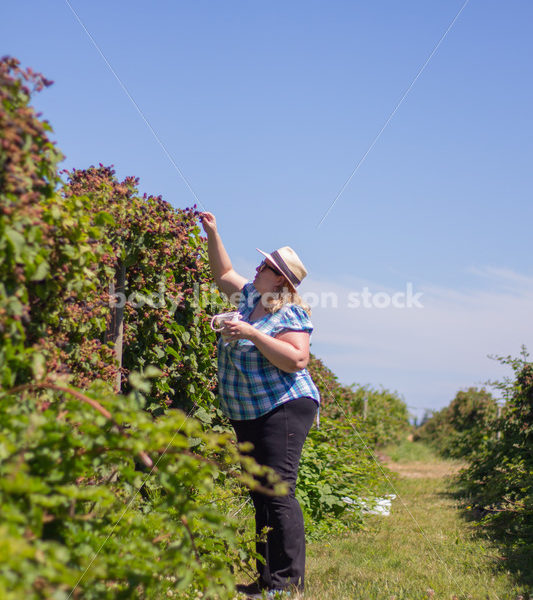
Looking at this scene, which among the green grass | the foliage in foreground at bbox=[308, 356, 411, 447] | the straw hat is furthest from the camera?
the green grass

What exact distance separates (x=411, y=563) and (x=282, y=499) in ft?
5.25

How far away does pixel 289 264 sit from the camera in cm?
339

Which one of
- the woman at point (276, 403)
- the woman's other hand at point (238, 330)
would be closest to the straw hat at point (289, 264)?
the woman at point (276, 403)

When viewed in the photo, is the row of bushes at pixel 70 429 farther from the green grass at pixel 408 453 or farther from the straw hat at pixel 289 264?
the green grass at pixel 408 453

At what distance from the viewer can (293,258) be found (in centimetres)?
341

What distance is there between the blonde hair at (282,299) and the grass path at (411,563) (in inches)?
63.5

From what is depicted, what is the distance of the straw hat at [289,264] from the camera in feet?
11.1

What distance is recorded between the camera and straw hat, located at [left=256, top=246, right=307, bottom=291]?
11.1ft

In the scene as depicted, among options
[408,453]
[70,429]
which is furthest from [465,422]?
[70,429]

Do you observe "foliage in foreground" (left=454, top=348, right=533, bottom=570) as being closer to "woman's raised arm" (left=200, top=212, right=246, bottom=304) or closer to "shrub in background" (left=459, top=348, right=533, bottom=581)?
"shrub in background" (left=459, top=348, right=533, bottom=581)

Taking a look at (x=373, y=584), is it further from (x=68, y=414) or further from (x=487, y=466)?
(x=487, y=466)

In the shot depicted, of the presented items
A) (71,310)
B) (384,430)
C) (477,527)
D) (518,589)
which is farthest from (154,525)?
(384,430)

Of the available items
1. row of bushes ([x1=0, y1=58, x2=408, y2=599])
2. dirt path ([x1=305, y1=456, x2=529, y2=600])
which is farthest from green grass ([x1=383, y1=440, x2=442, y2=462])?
row of bushes ([x1=0, y1=58, x2=408, y2=599])

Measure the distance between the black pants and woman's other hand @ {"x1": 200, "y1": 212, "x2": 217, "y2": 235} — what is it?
4.25 feet
